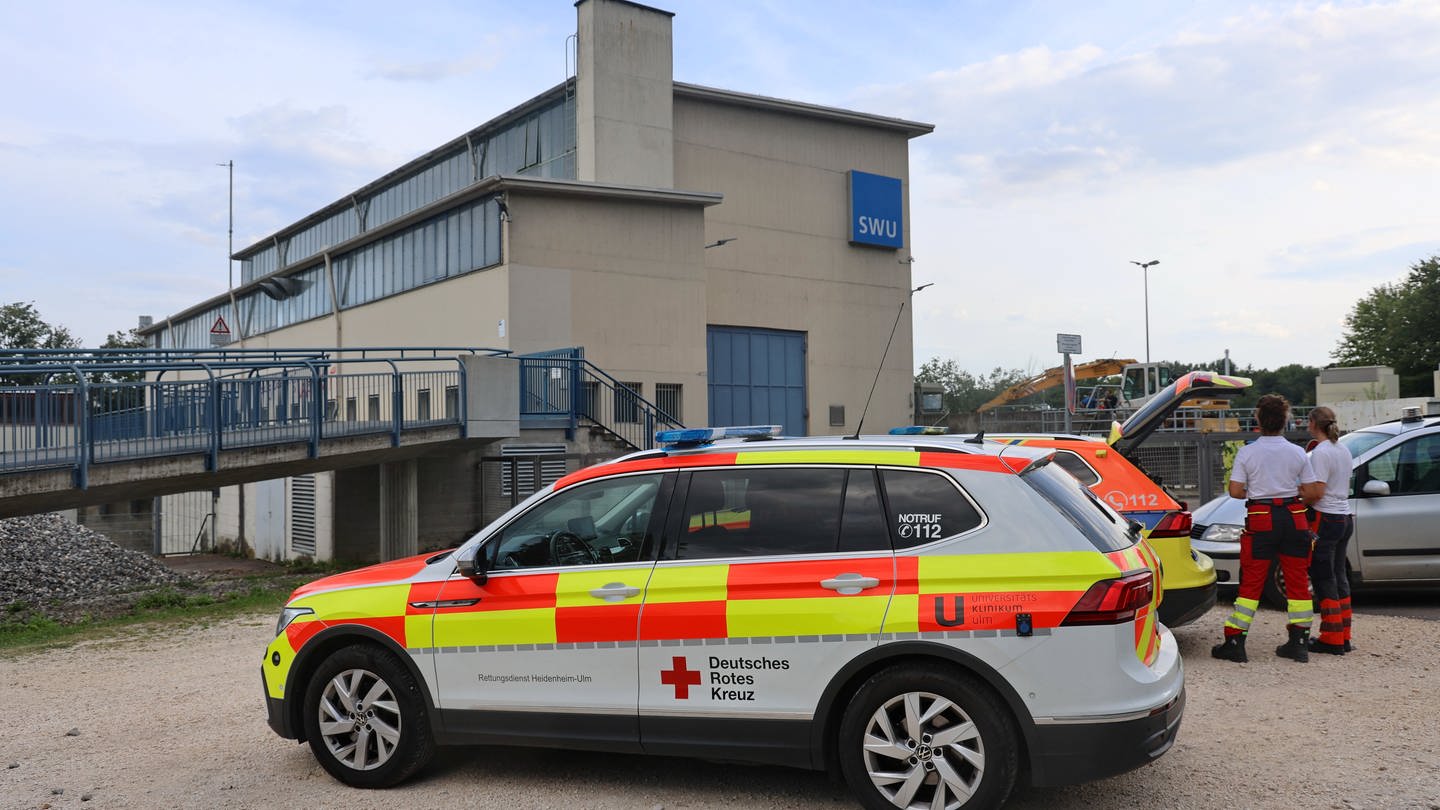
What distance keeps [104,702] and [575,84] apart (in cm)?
2184

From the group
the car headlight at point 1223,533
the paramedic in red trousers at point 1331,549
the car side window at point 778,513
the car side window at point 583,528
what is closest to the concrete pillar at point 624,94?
the car headlight at point 1223,533

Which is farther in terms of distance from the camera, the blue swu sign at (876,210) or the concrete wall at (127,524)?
the concrete wall at (127,524)

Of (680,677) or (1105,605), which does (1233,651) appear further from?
(680,677)

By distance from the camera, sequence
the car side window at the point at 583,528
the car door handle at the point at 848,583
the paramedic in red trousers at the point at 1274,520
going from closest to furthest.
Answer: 1. the car door handle at the point at 848,583
2. the car side window at the point at 583,528
3. the paramedic in red trousers at the point at 1274,520

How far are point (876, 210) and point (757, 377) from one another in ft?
21.7

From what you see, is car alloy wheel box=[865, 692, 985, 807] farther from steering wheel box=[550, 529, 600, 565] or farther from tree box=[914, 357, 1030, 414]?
tree box=[914, 357, 1030, 414]

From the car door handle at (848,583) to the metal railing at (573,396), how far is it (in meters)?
14.3

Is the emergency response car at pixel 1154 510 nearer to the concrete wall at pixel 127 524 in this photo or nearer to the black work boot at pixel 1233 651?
the black work boot at pixel 1233 651

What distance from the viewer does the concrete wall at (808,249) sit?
95.7 ft

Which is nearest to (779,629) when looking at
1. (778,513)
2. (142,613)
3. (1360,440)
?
(778,513)

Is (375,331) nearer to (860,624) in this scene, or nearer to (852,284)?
(852,284)

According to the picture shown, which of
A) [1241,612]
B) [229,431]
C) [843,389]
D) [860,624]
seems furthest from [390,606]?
[843,389]

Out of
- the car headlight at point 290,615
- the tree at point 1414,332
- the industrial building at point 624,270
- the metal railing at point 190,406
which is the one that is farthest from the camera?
the tree at point 1414,332

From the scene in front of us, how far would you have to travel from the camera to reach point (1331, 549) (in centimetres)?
831
